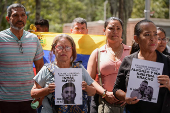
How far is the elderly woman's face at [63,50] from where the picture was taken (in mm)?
3154

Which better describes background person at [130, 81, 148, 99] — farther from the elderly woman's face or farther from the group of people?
the elderly woman's face

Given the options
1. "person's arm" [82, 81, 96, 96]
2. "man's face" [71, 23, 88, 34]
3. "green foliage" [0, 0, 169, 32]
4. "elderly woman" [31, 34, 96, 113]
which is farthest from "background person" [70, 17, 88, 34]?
"green foliage" [0, 0, 169, 32]

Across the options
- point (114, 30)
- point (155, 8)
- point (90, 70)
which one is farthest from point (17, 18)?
point (155, 8)

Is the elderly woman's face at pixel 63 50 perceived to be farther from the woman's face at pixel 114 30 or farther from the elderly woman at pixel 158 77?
the woman's face at pixel 114 30

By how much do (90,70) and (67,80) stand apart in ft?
3.16

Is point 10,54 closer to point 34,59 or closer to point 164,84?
point 34,59

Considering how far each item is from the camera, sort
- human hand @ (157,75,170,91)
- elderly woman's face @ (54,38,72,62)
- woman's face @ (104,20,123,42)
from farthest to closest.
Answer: woman's face @ (104,20,123,42), elderly woman's face @ (54,38,72,62), human hand @ (157,75,170,91)

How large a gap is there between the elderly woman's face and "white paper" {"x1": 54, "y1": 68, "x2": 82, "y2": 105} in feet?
0.57

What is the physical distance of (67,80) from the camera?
10.0 ft

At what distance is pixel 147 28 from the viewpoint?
9.48 ft

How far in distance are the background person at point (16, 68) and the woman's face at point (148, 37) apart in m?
2.03

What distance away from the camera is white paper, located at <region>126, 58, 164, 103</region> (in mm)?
2797

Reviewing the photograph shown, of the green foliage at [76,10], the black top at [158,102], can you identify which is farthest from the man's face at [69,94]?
the green foliage at [76,10]

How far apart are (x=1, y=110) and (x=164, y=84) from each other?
2604 mm
